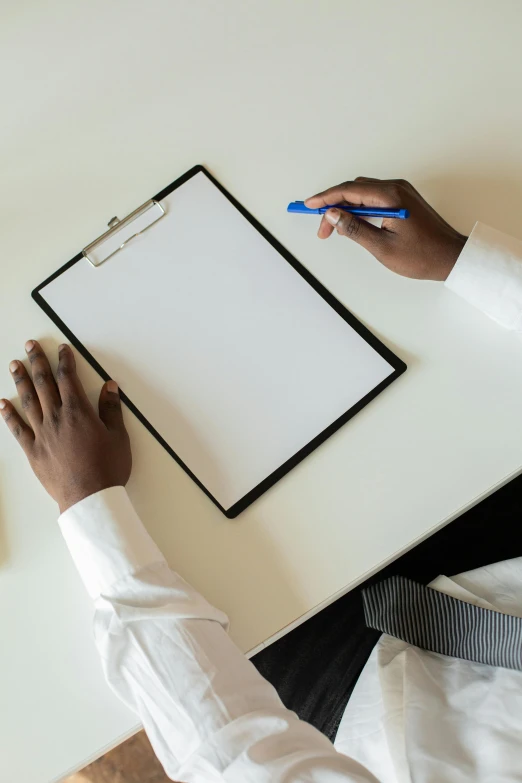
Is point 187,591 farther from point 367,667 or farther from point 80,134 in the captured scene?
point 80,134

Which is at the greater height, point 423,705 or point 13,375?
point 13,375

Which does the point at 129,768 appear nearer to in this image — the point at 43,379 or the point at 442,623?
the point at 442,623

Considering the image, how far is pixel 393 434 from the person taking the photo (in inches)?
26.8

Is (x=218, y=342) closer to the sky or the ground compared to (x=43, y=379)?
closer to the ground

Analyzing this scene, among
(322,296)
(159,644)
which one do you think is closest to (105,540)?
(159,644)

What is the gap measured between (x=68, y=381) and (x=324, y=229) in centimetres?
36

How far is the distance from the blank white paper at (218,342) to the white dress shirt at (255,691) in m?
0.12

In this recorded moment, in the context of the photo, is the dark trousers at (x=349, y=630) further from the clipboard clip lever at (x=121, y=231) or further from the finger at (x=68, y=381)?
the clipboard clip lever at (x=121, y=231)

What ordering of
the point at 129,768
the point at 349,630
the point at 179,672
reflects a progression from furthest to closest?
the point at 129,768, the point at 349,630, the point at 179,672

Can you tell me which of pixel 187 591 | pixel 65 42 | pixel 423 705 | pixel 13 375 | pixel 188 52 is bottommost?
pixel 423 705

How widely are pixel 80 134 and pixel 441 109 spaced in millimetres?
488

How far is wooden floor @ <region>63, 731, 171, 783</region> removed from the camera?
125 centimetres

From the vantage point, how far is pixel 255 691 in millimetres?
586

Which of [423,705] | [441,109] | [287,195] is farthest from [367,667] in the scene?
[441,109]
